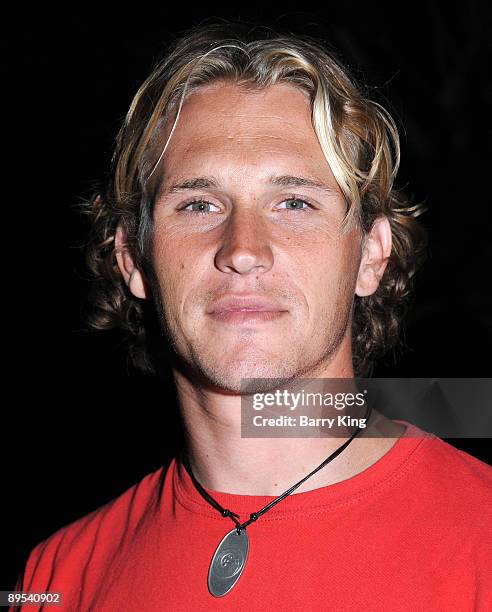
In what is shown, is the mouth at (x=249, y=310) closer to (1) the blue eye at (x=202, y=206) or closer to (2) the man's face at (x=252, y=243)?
(2) the man's face at (x=252, y=243)

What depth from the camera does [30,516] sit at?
162 inches

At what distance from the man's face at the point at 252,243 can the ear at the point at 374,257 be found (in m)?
0.12

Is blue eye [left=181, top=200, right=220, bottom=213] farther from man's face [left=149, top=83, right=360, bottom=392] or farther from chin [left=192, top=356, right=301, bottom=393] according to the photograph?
chin [left=192, top=356, right=301, bottom=393]

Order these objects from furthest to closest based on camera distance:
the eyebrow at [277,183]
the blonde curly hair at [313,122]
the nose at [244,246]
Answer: the blonde curly hair at [313,122], the eyebrow at [277,183], the nose at [244,246]

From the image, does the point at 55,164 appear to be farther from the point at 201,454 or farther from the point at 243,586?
the point at 243,586

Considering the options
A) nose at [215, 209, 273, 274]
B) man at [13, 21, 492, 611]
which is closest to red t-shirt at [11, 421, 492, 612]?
man at [13, 21, 492, 611]

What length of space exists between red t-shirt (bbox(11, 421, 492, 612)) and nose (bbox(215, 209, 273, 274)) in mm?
522

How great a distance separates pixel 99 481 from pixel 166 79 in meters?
2.54

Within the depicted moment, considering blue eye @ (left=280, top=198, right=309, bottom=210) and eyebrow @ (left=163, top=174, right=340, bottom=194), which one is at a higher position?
eyebrow @ (left=163, top=174, right=340, bottom=194)

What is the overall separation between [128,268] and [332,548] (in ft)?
3.54

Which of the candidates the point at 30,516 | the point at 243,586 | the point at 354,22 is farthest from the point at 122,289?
the point at 354,22

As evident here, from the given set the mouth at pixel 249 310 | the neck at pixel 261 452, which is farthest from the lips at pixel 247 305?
the neck at pixel 261 452

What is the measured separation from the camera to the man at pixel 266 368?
5.57 ft

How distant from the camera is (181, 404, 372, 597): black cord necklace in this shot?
1740 mm
